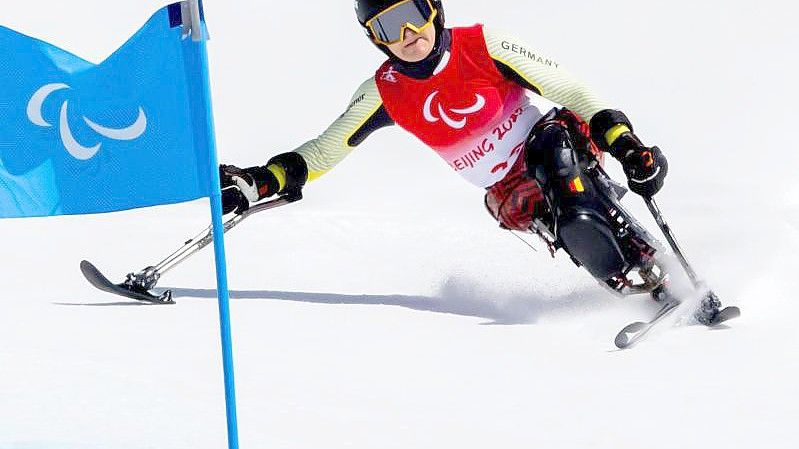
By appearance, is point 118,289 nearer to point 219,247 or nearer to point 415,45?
point 415,45

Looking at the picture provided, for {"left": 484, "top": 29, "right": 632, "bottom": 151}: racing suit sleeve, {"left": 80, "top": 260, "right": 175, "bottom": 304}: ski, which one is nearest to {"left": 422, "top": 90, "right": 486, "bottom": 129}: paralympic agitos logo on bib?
{"left": 484, "top": 29, "right": 632, "bottom": 151}: racing suit sleeve

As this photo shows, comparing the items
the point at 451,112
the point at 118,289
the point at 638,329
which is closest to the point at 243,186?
the point at 118,289

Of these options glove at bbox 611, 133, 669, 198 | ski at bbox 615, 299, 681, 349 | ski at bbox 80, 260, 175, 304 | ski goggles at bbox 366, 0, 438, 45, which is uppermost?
ski goggles at bbox 366, 0, 438, 45

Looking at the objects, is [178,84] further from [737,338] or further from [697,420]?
[737,338]

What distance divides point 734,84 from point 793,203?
4828 mm

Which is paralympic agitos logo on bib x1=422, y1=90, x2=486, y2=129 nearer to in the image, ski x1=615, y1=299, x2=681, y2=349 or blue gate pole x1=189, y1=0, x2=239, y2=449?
ski x1=615, y1=299, x2=681, y2=349

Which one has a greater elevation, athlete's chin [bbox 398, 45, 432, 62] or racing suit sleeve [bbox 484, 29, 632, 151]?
athlete's chin [bbox 398, 45, 432, 62]

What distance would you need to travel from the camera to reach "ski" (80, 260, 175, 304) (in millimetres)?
6410

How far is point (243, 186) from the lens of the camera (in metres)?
6.57

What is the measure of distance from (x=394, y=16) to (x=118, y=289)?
1935mm

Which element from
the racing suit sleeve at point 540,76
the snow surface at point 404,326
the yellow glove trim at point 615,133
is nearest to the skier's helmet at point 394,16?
the racing suit sleeve at point 540,76

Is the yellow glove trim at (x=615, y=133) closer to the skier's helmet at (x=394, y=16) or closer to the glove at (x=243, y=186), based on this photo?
the skier's helmet at (x=394, y=16)

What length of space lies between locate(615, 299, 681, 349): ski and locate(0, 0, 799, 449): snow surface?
0.23 feet

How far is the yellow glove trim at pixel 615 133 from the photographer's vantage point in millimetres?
5812
